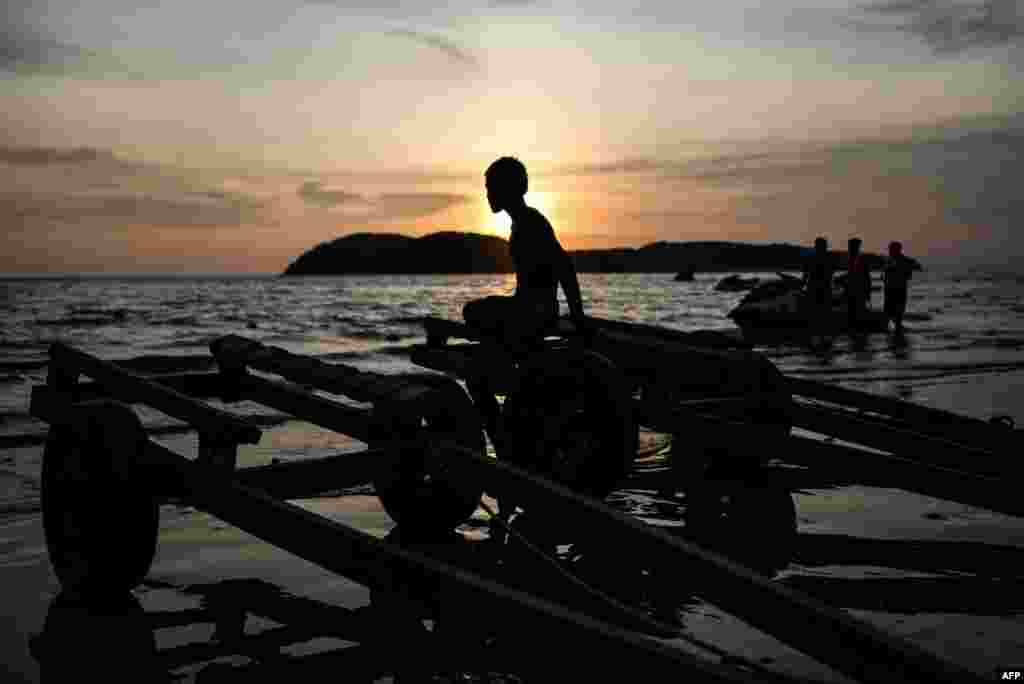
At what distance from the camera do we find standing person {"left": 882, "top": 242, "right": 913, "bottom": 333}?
86.6 feet

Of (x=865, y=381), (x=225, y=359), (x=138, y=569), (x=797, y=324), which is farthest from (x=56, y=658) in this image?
(x=797, y=324)

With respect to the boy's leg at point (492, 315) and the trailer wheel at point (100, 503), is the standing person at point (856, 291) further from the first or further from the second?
the trailer wheel at point (100, 503)

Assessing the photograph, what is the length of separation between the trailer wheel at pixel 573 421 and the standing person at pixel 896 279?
2278cm

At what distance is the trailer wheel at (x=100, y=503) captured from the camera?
14.0 feet

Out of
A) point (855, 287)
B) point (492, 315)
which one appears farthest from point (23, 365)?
point (855, 287)

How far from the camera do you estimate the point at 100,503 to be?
172 inches

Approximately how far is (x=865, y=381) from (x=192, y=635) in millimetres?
14373

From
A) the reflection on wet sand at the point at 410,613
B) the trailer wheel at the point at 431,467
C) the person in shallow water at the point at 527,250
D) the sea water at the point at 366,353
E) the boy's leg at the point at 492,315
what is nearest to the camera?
the reflection on wet sand at the point at 410,613

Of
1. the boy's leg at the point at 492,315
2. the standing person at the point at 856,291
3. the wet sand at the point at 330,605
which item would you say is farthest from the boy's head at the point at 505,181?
the standing person at the point at 856,291

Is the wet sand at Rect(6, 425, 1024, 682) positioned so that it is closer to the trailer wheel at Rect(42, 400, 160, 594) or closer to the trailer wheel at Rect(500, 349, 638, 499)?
the trailer wheel at Rect(42, 400, 160, 594)

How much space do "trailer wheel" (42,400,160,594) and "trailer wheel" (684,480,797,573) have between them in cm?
330

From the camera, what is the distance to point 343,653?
13.5 ft

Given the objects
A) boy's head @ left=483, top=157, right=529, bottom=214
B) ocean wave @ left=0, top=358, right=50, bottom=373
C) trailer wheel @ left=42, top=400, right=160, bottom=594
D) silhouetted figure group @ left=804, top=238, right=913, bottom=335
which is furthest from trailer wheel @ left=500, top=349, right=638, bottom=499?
silhouetted figure group @ left=804, top=238, right=913, bottom=335

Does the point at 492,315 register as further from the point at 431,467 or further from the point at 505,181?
the point at 431,467
